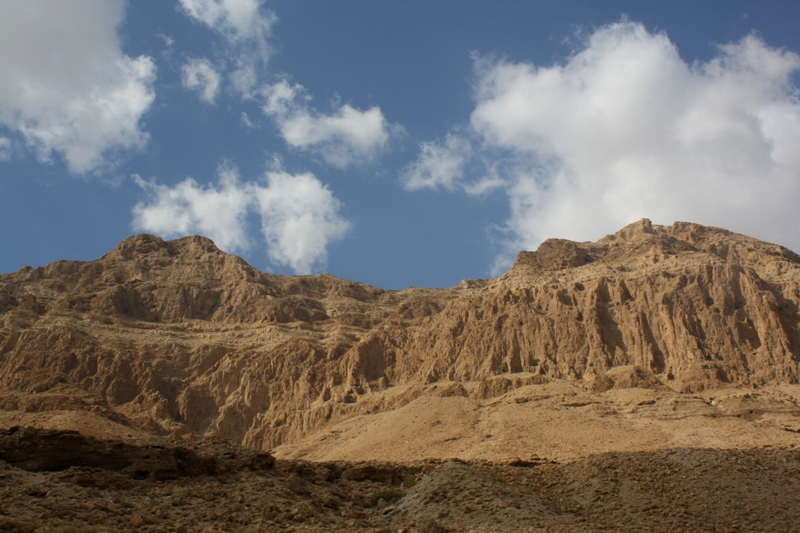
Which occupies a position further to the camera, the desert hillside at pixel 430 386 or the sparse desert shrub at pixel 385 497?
the sparse desert shrub at pixel 385 497

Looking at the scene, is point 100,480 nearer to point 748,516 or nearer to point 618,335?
point 748,516

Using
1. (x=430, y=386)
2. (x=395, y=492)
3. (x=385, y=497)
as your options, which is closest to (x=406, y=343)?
(x=430, y=386)

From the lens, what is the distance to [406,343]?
83.9m

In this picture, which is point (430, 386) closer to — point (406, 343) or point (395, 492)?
point (406, 343)

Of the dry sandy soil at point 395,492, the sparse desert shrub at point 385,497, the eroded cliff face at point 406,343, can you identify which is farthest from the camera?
the eroded cliff face at point 406,343

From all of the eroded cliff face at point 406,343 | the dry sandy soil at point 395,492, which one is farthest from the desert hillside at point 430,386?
the eroded cliff face at point 406,343

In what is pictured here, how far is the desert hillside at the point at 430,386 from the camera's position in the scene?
28359 mm

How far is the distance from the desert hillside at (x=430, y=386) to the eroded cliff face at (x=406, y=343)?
0.26m

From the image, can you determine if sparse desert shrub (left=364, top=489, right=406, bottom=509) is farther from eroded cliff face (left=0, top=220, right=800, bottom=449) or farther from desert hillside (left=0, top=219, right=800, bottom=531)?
eroded cliff face (left=0, top=220, right=800, bottom=449)

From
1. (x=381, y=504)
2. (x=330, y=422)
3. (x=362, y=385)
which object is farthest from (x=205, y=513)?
(x=362, y=385)

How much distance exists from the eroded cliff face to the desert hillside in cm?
26

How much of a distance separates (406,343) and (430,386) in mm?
11418

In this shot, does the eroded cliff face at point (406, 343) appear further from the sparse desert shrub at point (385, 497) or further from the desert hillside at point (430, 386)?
the sparse desert shrub at point (385, 497)

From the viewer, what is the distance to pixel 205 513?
24.2 m
